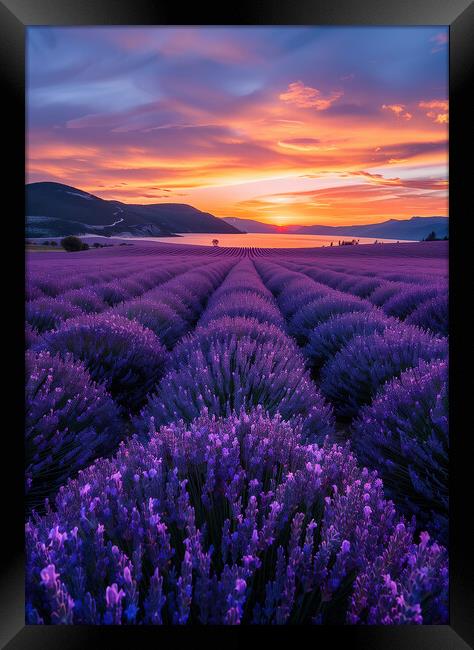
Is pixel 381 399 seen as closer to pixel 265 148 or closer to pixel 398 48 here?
pixel 265 148

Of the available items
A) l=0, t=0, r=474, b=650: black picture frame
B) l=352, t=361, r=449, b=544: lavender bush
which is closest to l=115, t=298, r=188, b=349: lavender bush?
l=352, t=361, r=449, b=544: lavender bush

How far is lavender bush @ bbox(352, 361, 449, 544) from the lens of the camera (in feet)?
6.35

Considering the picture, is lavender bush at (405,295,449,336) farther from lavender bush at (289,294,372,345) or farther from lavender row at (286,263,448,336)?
lavender bush at (289,294,372,345)

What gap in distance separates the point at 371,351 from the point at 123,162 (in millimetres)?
2079

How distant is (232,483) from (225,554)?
0.69 feet

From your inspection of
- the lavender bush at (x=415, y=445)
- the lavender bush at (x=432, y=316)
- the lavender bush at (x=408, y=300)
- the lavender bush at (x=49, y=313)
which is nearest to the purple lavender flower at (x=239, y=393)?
the lavender bush at (x=415, y=445)

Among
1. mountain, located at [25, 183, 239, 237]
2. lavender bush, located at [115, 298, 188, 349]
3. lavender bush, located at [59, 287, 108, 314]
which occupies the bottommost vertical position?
lavender bush, located at [115, 298, 188, 349]

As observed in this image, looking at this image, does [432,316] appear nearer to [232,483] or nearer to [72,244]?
[72,244]

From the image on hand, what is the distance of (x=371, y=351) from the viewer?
11.5 ft

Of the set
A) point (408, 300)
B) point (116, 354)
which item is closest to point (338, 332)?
point (408, 300)

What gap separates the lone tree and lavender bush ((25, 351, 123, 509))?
61 centimetres

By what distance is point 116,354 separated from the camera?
143 inches

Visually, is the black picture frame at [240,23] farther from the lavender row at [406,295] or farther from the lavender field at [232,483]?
the lavender row at [406,295]
